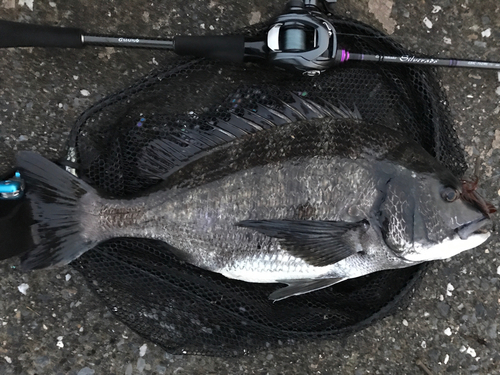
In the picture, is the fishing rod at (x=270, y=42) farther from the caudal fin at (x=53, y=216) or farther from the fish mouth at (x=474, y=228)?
the fish mouth at (x=474, y=228)

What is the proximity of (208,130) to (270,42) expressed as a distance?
1.51 ft

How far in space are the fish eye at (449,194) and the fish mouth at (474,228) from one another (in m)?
0.12

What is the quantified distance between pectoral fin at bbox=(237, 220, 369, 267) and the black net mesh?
38 centimetres

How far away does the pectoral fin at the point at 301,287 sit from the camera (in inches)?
71.4

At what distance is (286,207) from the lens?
5.67 feet

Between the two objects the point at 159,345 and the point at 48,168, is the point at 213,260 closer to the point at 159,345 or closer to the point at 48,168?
the point at 159,345

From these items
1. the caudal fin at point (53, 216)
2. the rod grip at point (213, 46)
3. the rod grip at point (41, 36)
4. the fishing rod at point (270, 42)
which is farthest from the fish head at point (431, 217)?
the rod grip at point (41, 36)

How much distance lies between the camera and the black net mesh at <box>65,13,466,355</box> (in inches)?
74.9

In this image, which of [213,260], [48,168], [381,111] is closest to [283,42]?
[381,111]

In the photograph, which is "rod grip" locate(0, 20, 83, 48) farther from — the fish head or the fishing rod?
the fish head

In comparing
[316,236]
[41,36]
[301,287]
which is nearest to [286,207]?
[316,236]

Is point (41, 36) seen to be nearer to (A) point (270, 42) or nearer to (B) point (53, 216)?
(B) point (53, 216)

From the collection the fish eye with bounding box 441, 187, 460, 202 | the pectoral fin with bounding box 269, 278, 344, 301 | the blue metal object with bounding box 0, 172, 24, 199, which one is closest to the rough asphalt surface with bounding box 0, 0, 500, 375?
the blue metal object with bounding box 0, 172, 24, 199

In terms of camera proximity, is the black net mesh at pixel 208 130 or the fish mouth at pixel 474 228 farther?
the black net mesh at pixel 208 130
